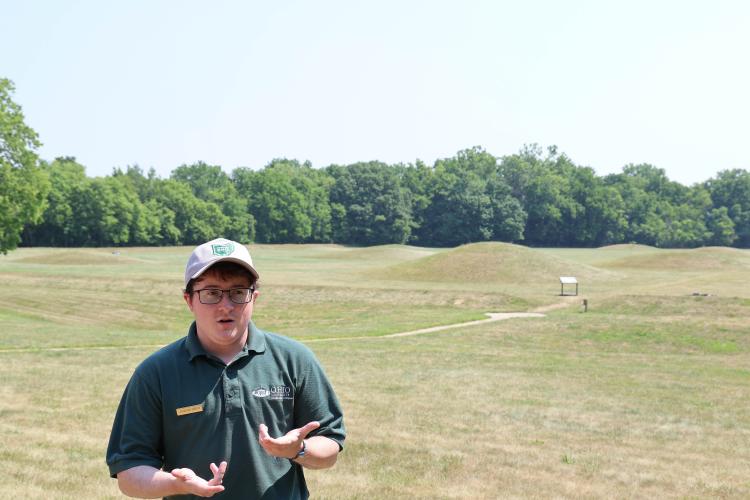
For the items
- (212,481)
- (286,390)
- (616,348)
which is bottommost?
(616,348)

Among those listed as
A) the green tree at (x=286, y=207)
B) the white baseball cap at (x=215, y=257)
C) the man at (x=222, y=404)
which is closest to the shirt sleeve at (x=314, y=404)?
the man at (x=222, y=404)

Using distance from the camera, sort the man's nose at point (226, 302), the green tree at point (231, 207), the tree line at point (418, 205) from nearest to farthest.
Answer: the man's nose at point (226, 302)
the tree line at point (418, 205)
the green tree at point (231, 207)

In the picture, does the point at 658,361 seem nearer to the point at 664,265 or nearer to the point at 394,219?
the point at 664,265

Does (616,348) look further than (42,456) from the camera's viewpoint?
Yes

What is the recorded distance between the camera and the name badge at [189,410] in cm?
386

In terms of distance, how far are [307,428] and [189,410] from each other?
0.54m

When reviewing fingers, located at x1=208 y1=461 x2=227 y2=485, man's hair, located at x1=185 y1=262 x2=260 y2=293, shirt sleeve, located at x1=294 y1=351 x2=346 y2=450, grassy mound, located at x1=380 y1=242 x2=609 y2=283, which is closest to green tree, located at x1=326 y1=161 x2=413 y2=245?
grassy mound, located at x1=380 y1=242 x2=609 y2=283

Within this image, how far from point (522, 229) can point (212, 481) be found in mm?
152628

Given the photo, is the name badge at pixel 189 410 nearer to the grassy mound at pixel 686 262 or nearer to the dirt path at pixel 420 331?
the dirt path at pixel 420 331

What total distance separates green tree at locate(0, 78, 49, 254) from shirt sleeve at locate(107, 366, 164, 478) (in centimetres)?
3786

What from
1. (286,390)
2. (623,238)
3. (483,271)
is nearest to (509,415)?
(286,390)

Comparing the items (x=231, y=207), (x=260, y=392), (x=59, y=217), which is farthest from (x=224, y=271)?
(x=231, y=207)

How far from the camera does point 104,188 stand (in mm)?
117625

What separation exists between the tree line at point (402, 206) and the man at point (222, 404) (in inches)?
4537
